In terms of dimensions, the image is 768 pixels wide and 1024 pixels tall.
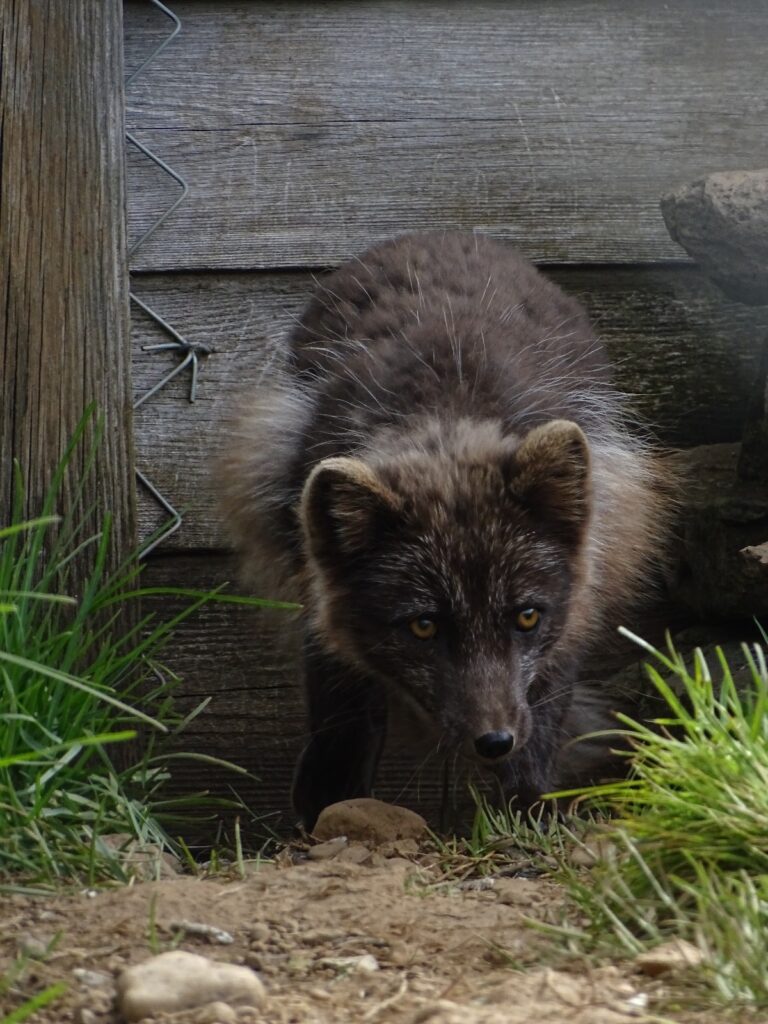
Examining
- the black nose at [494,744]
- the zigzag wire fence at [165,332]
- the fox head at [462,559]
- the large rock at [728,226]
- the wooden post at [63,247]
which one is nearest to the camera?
the black nose at [494,744]

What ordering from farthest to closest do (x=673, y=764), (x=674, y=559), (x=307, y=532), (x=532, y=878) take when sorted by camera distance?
(x=674, y=559) < (x=307, y=532) < (x=532, y=878) < (x=673, y=764)

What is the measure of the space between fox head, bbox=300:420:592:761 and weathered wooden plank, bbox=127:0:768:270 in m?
1.52

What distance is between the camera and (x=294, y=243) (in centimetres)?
536

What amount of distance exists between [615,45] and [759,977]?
4090 millimetres

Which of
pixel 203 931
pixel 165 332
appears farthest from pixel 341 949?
pixel 165 332

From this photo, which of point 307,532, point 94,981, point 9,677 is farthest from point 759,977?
point 307,532

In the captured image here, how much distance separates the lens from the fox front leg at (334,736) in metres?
4.64

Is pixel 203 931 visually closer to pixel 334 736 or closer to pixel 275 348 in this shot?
pixel 334 736

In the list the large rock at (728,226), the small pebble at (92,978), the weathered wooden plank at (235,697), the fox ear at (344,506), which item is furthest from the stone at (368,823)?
the large rock at (728,226)

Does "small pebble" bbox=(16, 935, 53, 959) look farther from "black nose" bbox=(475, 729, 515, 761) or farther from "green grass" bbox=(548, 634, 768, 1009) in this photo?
"black nose" bbox=(475, 729, 515, 761)

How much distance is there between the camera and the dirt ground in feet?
7.35

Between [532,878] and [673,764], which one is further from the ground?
[673,764]

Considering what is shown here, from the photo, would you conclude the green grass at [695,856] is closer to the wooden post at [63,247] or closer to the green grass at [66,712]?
the green grass at [66,712]

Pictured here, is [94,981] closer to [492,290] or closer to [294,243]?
[492,290]
